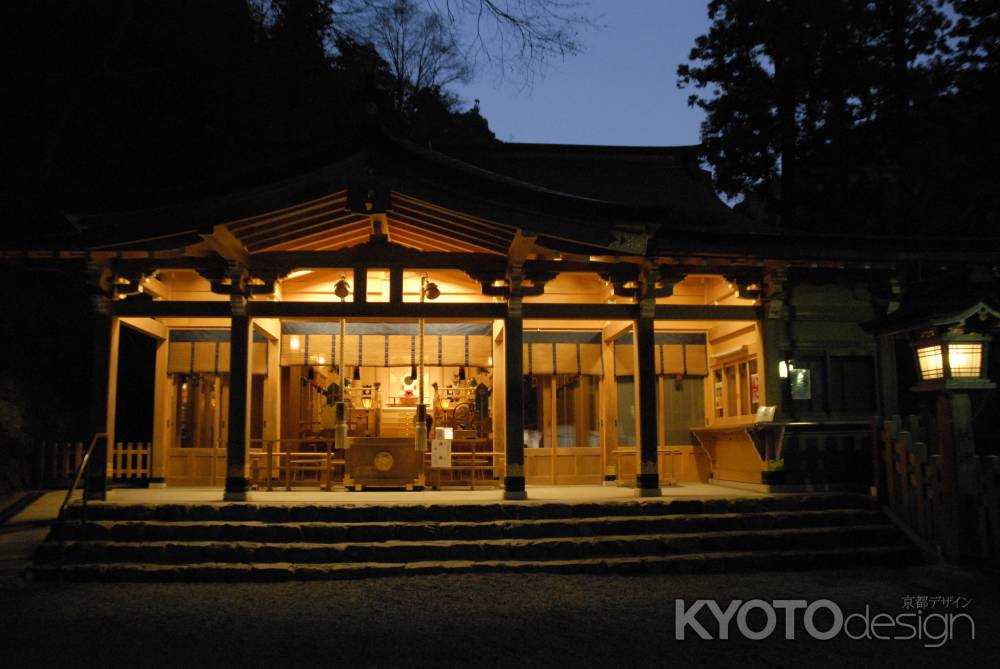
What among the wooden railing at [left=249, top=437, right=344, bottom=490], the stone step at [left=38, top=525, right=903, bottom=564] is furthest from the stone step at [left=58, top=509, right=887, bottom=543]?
the wooden railing at [left=249, top=437, right=344, bottom=490]

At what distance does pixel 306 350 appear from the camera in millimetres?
13492

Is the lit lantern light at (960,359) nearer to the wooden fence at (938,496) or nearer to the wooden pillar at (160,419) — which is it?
the wooden fence at (938,496)

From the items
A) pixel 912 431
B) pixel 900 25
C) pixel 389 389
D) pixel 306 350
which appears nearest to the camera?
pixel 912 431

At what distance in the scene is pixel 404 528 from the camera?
870 centimetres

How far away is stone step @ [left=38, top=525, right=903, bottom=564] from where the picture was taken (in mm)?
8266

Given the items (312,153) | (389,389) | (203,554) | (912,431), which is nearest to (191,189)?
(312,153)

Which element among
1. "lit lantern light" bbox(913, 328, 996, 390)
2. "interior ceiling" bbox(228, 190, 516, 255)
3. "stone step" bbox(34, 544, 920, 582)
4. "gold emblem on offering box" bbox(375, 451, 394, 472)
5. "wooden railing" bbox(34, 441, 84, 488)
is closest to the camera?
"stone step" bbox(34, 544, 920, 582)

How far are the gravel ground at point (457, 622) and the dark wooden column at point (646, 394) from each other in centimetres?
250

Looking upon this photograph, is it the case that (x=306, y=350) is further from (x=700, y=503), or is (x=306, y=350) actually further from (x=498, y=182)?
(x=700, y=503)

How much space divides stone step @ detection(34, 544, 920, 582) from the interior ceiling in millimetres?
4304

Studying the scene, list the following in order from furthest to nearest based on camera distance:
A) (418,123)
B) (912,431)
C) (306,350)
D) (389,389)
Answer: (418,123) → (389,389) → (306,350) → (912,431)

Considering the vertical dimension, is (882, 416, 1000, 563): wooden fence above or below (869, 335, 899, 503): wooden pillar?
below

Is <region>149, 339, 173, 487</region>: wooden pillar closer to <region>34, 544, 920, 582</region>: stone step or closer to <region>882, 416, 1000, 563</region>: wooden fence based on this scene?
<region>34, 544, 920, 582</region>: stone step

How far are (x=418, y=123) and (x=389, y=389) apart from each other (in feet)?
43.6
